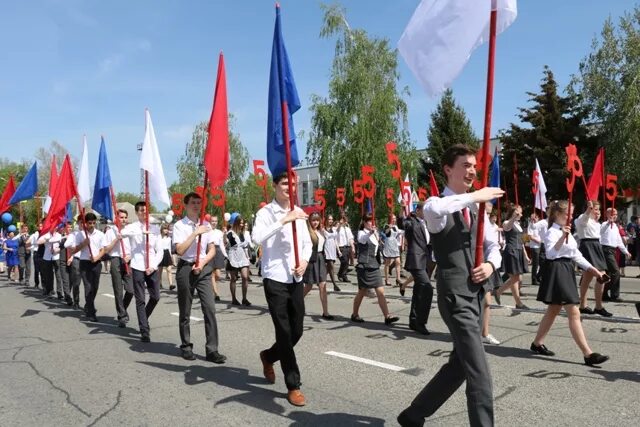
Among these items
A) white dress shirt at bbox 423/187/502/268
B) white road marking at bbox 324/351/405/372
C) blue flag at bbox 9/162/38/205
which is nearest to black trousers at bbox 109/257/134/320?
white road marking at bbox 324/351/405/372

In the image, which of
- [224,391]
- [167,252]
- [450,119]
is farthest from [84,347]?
[450,119]

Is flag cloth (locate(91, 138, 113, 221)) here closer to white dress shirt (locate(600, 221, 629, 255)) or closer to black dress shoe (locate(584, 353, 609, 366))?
black dress shoe (locate(584, 353, 609, 366))

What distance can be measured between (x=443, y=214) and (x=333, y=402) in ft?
7.23

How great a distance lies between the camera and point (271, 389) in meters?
5.27

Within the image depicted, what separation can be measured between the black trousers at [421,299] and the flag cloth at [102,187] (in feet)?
17.2

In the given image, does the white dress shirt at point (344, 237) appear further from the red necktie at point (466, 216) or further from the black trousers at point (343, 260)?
the red necktie at point (466, 216)

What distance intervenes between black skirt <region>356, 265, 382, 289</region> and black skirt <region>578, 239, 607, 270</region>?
3611mm

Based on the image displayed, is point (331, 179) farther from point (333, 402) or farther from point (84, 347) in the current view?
point (333, 402)

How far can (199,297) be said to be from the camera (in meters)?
6.76

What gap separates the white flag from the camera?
316 inches

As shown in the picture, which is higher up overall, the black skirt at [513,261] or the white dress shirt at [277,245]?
the white dress shirt at [277,245]

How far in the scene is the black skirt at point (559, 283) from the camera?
6.11m

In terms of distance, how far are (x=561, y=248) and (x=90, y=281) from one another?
312 inches

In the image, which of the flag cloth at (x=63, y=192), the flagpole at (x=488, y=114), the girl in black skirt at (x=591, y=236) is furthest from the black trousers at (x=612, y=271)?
the flag cloth at (x=63, y=192)
